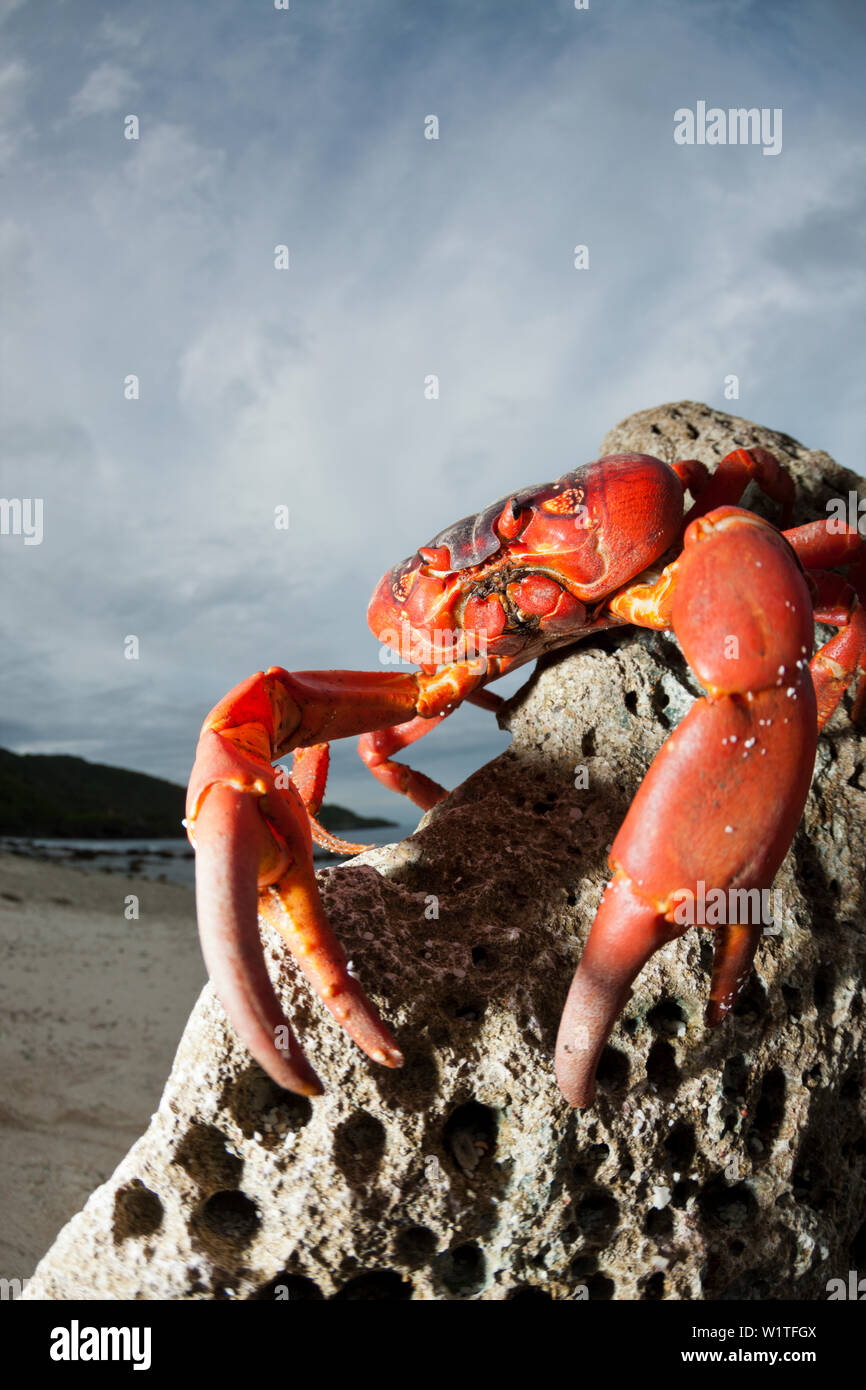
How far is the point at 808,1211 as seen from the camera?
6.93 ft

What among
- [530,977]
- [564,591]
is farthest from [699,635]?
[530,977]

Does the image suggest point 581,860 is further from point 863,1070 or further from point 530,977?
point 863,1070

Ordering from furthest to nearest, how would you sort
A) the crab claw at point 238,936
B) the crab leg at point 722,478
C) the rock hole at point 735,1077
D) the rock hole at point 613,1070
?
1. the crab leg at point 722,478
2. the rock hole at point 735,1077
3. the rock hole at point 613,1070
4. the crab claw at point 238,936

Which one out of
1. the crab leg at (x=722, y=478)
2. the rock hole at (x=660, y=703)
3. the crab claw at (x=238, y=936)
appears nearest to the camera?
the crab claw at (x=238, y=936)

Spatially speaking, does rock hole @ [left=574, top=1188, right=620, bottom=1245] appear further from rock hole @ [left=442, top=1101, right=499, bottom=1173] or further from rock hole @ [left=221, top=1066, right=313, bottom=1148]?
rock hole @ [left=221, top=1066, right=313, bottom=1148]

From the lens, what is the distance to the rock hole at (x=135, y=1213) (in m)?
1.92

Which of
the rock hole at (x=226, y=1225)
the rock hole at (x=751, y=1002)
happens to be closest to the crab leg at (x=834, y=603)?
the rock hole at (x=751, y=1002)

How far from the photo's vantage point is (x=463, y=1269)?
194cm

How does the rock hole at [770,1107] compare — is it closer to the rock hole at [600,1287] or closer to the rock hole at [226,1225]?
the rock hole at [600,1287]

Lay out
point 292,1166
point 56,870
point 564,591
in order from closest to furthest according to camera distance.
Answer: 1. point 292,1166
2. point 564,591
3. point 56,870

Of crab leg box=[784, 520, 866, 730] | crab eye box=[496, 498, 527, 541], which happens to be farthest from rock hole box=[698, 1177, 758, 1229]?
crab eye box=[496, 498, 527, 541]

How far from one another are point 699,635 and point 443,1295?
5.52 feet

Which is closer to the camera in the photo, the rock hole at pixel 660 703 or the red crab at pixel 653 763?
the red crab at pixel 653 763

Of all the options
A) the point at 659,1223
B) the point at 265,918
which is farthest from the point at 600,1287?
the point at 265,918
